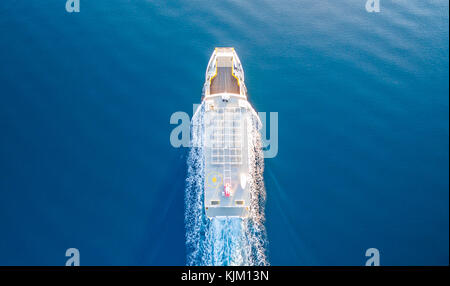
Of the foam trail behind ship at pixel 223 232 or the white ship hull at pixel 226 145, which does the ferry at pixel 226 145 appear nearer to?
the white ship hull at pixel 226 145

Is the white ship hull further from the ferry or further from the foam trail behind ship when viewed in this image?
the foam trail behind ship

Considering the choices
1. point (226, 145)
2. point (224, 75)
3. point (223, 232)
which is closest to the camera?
point (223, 232)

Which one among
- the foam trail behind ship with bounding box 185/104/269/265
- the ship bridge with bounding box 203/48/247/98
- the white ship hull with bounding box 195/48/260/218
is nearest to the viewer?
the foam trail behind ship with bounding box 185/104/269/265

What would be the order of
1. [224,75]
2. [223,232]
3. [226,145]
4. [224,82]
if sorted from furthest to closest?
[224,75]
[224,82]
[226,145]
[223,232]

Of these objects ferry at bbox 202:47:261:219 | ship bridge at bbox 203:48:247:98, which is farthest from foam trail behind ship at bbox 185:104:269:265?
ship bridge at bbox 203:48:247:98

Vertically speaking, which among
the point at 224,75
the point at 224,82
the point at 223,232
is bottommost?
the point at 223,232

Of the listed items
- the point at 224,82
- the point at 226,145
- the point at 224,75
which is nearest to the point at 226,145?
the point at 226,145

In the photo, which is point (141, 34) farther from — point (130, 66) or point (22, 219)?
point (22, 219)

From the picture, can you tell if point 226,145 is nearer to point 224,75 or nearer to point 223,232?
point 223,232

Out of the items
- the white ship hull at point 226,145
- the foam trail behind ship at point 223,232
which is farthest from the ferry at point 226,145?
the foam trail behind ship at point 223,232
